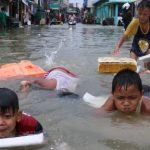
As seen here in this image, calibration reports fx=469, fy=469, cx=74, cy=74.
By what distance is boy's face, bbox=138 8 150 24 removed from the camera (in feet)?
21.8

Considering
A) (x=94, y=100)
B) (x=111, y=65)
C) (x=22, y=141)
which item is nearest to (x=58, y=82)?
(x=94, y=100)

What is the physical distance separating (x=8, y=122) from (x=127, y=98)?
128cm

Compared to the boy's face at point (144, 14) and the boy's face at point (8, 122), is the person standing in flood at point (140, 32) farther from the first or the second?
the boy's face at point (8, 122)

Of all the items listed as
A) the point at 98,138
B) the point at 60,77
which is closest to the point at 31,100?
the point at 60,77

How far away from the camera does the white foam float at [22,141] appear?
3244 mm

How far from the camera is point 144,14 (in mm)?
6770

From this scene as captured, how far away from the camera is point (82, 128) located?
3953 millimetres

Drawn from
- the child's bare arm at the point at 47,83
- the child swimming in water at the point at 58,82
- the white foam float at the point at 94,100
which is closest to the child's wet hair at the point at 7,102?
the white foam float at the point at 94,100

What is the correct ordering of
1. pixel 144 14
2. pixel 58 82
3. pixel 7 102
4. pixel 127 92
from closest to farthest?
pixel 7 102 < pixel 127 92 < pixel 58 82 < pixel 144 14

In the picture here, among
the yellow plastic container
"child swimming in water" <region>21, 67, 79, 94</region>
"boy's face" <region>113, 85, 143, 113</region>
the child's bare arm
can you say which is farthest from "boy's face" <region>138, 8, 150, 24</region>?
"boy's face" <region>113, 85, 143, 113</region>

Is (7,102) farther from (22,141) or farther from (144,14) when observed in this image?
(144,14)

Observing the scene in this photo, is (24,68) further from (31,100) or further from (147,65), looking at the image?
(147,65)

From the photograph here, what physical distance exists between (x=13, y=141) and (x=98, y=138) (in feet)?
2.39

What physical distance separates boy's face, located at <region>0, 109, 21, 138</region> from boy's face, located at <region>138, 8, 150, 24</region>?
12.3ft
